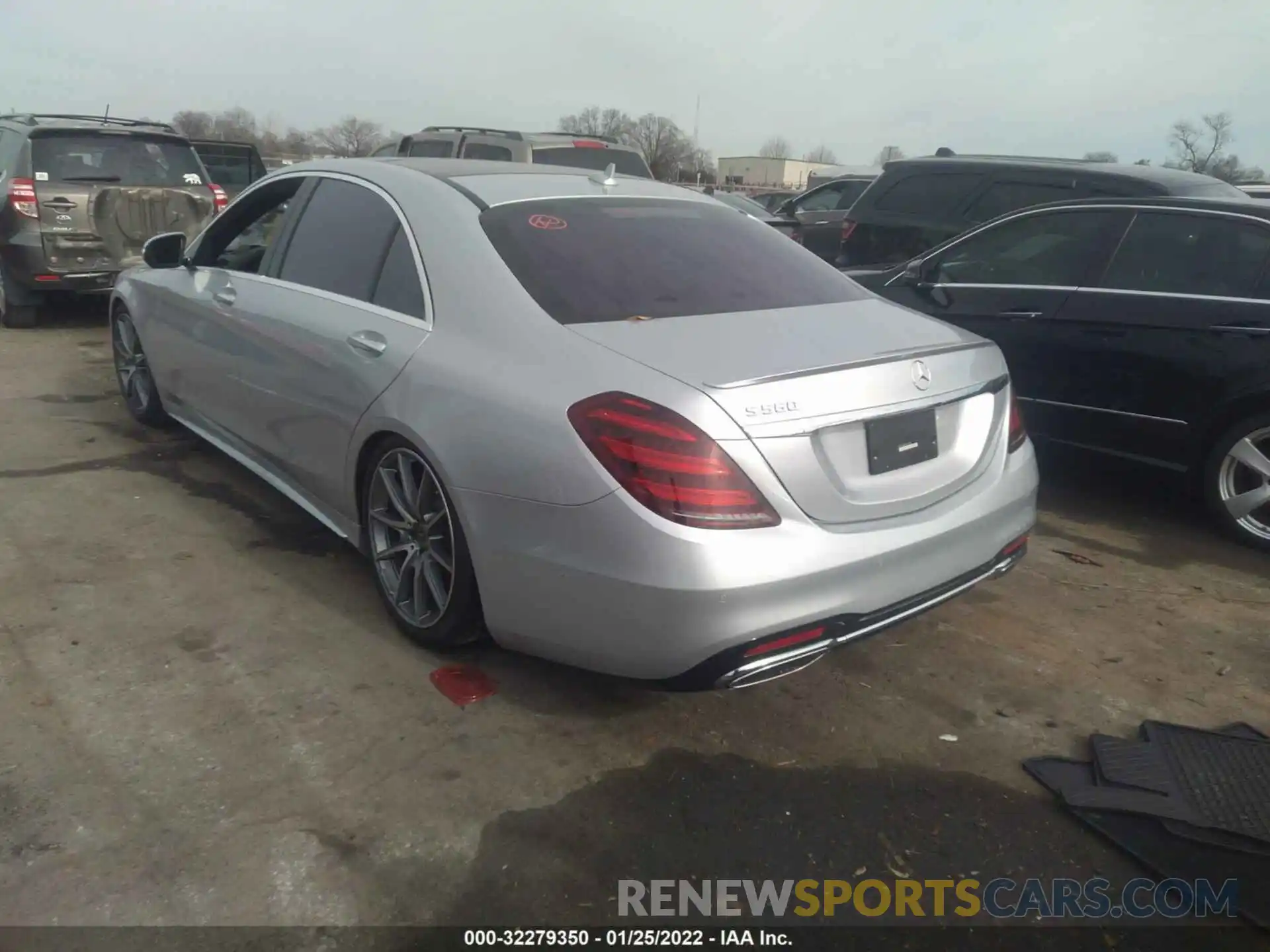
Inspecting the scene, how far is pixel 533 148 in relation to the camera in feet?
33.0

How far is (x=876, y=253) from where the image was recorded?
812 cm

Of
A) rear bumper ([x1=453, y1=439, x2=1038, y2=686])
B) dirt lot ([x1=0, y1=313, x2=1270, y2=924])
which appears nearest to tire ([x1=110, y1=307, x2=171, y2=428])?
dirt lot ([x1=0, y1=313, x2=1270, y2=924])

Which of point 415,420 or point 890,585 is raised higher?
point 415,420

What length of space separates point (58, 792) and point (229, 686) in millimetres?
583

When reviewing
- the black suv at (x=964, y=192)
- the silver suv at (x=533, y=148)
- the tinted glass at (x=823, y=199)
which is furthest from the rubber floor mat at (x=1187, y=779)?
the tinted glass at (x=823, y=199)

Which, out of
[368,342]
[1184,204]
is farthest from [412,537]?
[1184,204]

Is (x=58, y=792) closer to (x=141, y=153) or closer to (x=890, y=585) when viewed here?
(x=890, y=585)

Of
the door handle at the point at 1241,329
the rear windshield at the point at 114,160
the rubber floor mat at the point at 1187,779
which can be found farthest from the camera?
the rear windshield at the point at 114,160

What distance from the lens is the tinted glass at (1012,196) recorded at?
6.99m

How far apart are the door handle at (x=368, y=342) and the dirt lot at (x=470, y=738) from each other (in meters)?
0.95

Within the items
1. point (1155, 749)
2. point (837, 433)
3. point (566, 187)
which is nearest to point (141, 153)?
point (566, 187)

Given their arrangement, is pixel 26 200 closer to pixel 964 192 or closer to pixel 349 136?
pixel 964 192

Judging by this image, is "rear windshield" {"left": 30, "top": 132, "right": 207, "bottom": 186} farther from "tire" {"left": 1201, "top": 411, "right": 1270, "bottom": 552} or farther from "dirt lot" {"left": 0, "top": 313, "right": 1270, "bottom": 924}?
"tire" {"left": 1201, "top": 411, "right": 1270, "bottom": 552}

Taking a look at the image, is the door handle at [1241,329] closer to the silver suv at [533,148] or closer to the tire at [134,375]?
the tire at [134,375]
